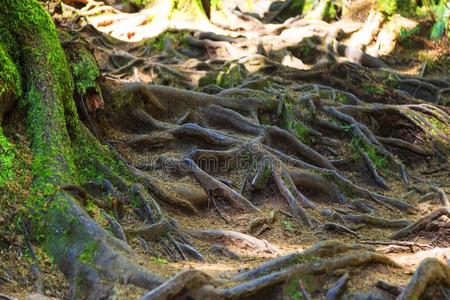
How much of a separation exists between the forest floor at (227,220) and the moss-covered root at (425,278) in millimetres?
175

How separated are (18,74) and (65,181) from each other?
1.40 metres

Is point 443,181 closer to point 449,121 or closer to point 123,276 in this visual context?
point 449,121

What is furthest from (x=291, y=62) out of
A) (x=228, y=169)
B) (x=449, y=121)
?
(x=228, y=169)

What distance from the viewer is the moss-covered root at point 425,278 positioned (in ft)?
10.9

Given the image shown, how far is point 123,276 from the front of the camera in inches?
141

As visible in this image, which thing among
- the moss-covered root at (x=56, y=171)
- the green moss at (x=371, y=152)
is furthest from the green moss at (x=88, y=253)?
the green moss at (x=371, y=152)

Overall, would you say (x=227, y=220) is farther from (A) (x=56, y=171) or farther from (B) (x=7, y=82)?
(B) (x=7, y=82)

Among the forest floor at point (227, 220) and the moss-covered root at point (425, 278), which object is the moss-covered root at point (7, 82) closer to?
the forest floor at point (227, 220)

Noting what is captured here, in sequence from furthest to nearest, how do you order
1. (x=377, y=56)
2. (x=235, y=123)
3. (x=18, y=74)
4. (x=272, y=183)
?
(x=377, y=56)
(x=235, y=123)
(x=272, y=183)
(x=18, y=74)

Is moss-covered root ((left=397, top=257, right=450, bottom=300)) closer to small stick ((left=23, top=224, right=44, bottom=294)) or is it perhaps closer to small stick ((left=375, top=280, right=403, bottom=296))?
small stick ((left=375, top=280, right=403, bottom=296))

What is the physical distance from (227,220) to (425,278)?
9.70 feet

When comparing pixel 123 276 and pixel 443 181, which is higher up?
pixel 123 276

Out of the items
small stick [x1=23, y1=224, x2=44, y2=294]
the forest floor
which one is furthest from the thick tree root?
small stick [x1=23, y1=224, x2=44, y2=294]

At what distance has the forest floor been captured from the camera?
3752 mm
